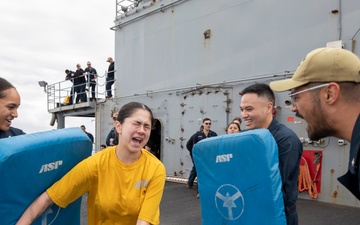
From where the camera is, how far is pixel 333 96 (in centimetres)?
144

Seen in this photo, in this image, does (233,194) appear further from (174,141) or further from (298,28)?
(174,141)

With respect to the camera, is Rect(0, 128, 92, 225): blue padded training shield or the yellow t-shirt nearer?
Rect(0, 128, 92, 225): blue padded training shield

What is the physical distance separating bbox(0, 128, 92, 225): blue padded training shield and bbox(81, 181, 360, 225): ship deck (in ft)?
11.7

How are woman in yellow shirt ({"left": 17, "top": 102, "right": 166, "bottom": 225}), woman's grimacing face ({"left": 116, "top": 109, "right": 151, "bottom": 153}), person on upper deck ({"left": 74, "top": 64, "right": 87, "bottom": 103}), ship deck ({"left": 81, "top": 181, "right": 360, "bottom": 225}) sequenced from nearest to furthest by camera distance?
1. woman in yellow shirt ({"left": 17, "top": 102, "right": 166, "bottom": 225})
2. woman's grimacing face ({"left": 116, "top": 109, "right": 151, "bottom": 153})
3. ship deck ({"left": 81, "top": 181, "right": 360, "bottom": 225})
4. person on upper deck ({"left": 74, "top": 64, "right": 87, "bottom": 103})

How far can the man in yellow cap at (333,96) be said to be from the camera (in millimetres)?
1403

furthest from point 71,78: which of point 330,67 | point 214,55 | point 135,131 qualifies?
point 330,67

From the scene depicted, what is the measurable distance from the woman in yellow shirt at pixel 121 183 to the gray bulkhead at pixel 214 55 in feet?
17.5

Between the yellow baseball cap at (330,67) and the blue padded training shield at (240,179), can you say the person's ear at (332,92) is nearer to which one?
the yellow baseball cap at (330,67)

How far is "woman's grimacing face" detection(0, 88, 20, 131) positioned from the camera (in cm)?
229

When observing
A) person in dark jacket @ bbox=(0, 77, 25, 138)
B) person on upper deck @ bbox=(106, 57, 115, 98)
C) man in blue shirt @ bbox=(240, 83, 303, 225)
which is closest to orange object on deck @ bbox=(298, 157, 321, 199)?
man in blue shirt @ bbox=(240, 83, 303, 225)

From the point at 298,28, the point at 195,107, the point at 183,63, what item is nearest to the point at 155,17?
the point at 183,63

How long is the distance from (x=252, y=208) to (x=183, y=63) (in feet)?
25.7

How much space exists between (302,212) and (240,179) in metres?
4.17

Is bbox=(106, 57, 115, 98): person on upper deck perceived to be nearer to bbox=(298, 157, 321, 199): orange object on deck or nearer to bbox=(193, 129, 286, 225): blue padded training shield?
bbox=(298, 157, 321, 199): orange object on deck
